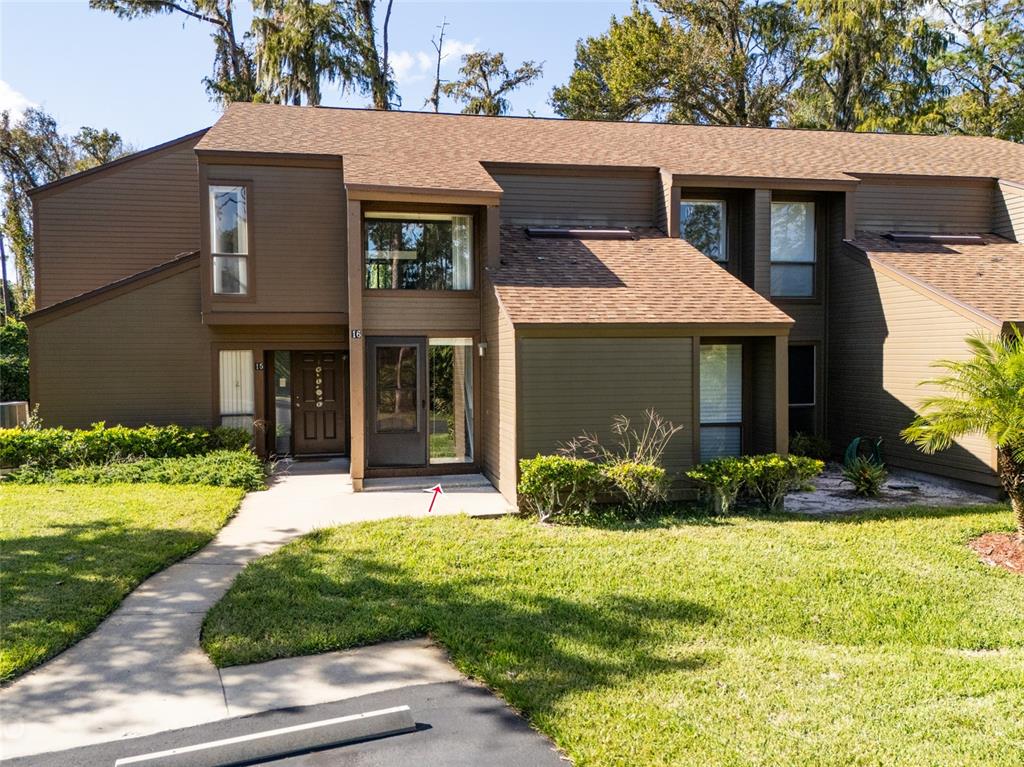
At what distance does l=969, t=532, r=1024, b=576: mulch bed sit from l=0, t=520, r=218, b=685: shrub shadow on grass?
8347mm

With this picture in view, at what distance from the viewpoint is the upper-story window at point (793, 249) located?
43.6 ft

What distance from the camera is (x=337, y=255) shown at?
1212 cm

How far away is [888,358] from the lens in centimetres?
1166

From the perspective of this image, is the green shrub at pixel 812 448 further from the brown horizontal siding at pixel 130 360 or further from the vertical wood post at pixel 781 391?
the brown horizontal siding at pixel 130 360

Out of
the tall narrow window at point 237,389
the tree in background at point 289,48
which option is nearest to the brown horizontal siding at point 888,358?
the tall narrow window at point 237,389

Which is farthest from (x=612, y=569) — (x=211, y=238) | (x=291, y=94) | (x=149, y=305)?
(x=291, y=94)

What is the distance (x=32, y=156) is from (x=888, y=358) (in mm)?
36605

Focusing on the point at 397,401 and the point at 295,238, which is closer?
the point at 397,401

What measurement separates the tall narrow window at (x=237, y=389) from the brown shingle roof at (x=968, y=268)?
1145cm

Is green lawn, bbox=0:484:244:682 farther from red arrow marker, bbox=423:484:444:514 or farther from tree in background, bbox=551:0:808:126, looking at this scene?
tree in background, bbox=551:0:808:126

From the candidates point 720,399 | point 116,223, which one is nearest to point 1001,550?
point 720,399

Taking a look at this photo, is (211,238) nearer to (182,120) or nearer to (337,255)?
(337,255)

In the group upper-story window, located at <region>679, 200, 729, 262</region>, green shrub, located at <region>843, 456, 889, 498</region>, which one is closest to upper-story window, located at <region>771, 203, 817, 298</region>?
upper-story window, located at <region>679, 200, 729, 262</region>

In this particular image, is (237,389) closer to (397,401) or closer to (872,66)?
(397,401)
